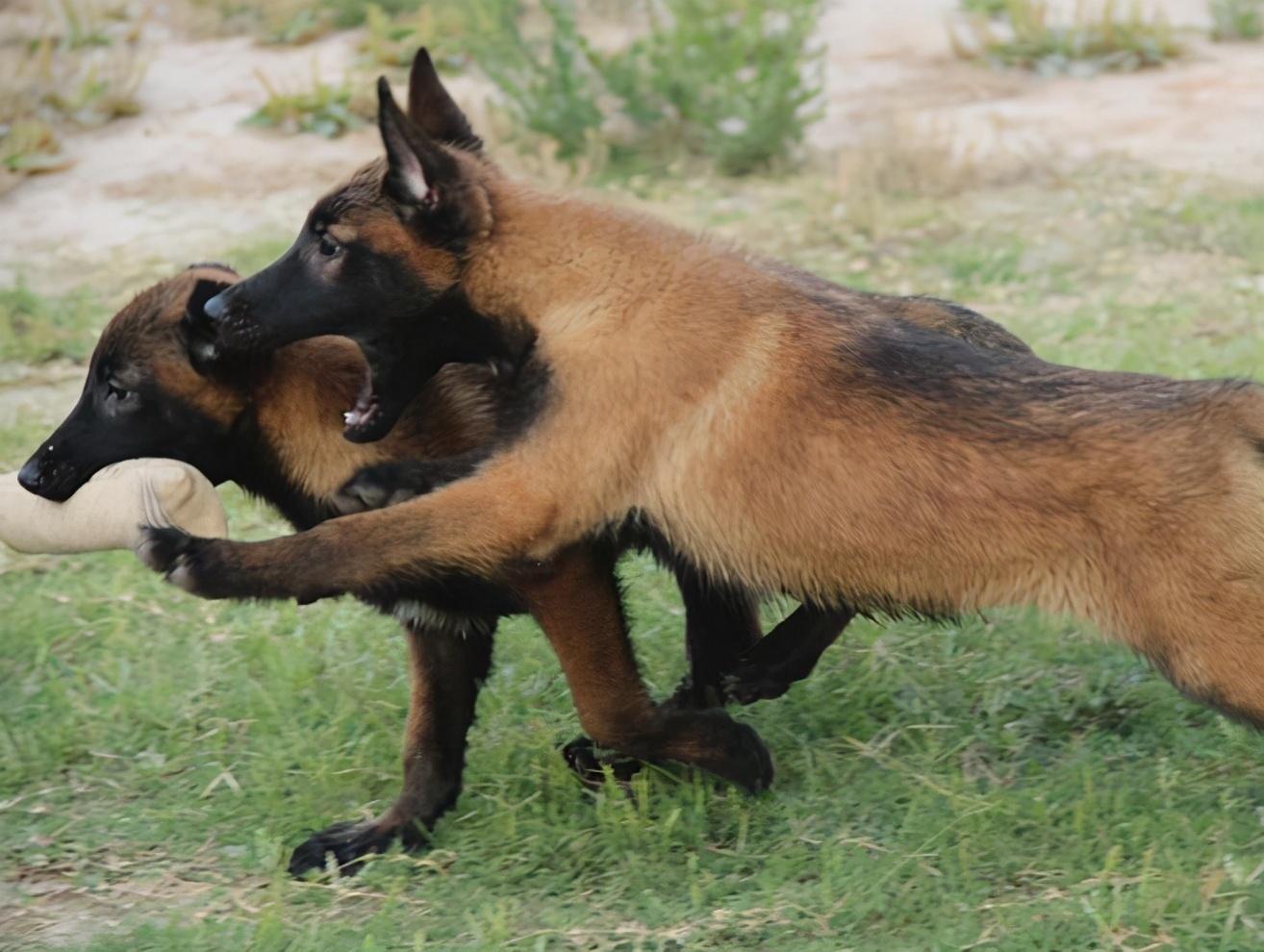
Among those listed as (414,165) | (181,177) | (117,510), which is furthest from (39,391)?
(414,165)

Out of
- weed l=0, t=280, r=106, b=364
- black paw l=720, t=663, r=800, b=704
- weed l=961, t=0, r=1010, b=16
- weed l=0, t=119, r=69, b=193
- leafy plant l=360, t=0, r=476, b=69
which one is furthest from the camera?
weed l=961, t=0, r=1010, b=16

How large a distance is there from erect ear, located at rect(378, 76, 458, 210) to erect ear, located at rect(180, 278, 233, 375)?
0.61 m

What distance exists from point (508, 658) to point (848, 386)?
1.90m

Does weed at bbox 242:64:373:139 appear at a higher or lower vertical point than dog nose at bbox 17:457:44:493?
lower

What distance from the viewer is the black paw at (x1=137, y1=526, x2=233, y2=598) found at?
4191 millimetres

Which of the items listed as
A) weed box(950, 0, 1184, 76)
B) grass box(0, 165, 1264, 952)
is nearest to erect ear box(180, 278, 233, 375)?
grass box(0, 165, 1264, 952)

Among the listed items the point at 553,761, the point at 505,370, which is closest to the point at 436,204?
the point at 505,370

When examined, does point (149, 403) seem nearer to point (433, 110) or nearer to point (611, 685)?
point (433, 110)

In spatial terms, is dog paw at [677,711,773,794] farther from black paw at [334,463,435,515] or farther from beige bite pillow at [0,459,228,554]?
beige bite pillow at [0,459,228,554]

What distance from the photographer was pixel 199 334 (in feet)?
14.9

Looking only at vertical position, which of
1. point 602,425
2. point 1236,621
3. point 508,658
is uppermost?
point 602,425

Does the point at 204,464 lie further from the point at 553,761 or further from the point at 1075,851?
the point at 1075,851

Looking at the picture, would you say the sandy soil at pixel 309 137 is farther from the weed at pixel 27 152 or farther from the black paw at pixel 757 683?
the black paw at pixel 757 683

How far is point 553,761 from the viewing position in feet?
16.2
